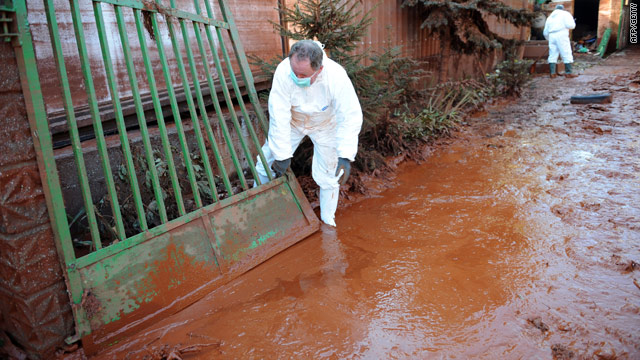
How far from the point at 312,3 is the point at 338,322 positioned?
130 inches

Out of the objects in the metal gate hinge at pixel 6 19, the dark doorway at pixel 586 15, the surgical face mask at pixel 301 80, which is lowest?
the surgical face mask at pixel 301 80

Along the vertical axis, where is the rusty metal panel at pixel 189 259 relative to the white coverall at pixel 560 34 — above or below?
below

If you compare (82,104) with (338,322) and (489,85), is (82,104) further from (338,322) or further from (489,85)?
(489,85)

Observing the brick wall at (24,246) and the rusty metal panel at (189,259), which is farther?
the rusty metal panel at (189,259)

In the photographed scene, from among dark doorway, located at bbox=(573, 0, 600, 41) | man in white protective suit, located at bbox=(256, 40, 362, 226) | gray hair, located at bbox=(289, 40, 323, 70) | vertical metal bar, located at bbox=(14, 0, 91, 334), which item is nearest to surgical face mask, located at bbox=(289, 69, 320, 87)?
man in white protective suit, located at bbox=(256, 40, 362, 226)

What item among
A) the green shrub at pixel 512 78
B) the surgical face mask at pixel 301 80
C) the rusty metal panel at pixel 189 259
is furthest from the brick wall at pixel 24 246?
the green shrub at pixel 512 78

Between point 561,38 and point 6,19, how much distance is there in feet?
43.0

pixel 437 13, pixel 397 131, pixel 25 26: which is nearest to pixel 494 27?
pixel 437 13

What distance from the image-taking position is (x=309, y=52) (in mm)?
3338

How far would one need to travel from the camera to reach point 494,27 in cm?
1147

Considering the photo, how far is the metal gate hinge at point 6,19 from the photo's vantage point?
214cm


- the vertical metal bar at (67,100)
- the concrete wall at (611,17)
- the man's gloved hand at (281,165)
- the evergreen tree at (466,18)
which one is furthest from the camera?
the concrete wall at (611,17)

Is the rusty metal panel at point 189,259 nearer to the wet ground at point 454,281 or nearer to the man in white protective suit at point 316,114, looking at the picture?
the wet ground at point 454,281

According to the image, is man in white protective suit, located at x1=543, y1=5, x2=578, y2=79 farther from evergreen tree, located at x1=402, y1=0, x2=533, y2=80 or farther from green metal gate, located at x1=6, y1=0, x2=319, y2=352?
green metal gate, located at x1=6, y1=0, x2=319, y2=352
